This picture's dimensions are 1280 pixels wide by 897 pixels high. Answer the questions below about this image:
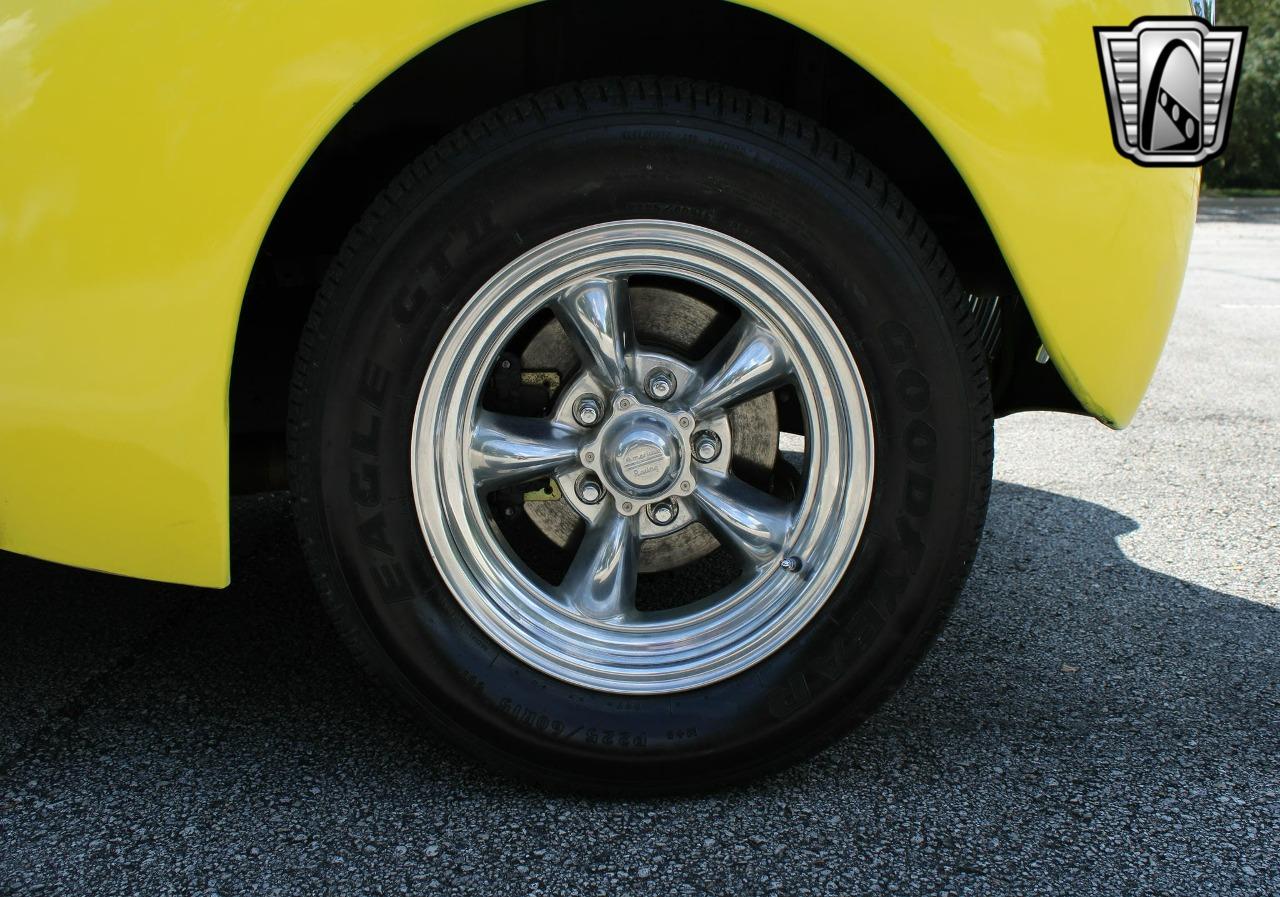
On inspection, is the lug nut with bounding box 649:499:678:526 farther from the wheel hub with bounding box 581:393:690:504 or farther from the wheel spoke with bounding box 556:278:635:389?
the wheel spoke with bounding box 556:278:635:389

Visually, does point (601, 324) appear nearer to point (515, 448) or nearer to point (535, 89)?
point (515, 448)

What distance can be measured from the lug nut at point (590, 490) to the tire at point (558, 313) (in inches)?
7.7

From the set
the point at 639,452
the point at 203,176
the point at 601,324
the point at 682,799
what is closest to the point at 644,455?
the point at 639,452

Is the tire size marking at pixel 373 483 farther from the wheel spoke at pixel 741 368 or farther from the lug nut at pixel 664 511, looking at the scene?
the wheel spoke at pixel 741 368

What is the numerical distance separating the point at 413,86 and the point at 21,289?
27.5 inches

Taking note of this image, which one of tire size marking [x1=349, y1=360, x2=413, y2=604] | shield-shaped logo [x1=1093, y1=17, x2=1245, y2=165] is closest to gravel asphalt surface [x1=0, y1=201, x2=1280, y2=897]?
tire size marking [x1=349, y1=360, x2=413, y2=604]

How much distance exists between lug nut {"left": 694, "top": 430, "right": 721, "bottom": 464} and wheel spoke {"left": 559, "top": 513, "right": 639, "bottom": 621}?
0.54 ft

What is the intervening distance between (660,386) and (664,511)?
8.4 inches

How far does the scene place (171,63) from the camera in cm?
157

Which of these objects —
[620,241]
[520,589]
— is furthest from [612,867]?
[620,241]

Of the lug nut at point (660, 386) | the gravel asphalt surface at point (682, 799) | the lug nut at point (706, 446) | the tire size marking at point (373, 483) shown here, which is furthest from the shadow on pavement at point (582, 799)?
the lug nut at point (660, 386)

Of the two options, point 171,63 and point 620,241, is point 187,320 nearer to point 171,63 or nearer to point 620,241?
point 171,63

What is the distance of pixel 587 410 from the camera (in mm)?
1978

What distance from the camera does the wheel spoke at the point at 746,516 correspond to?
6.26 feet
